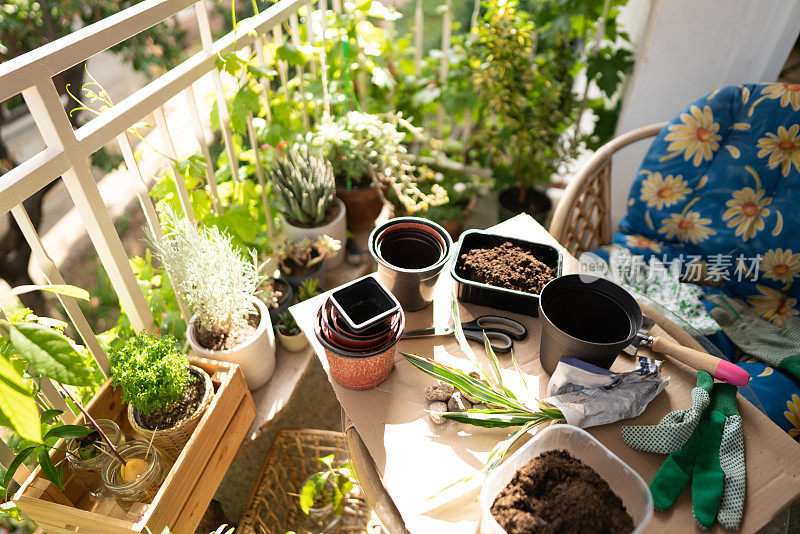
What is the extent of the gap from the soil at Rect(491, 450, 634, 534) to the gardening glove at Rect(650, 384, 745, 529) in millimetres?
127

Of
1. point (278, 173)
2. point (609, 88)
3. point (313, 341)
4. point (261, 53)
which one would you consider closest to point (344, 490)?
point (313, 341)

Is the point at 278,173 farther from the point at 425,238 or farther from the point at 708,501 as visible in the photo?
the point at 708,501

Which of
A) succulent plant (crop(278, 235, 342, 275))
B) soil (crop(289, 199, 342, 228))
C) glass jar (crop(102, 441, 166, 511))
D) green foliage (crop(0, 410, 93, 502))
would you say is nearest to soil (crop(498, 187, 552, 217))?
soil (crop(289, 199, 342, 228))

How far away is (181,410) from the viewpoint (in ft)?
3.66

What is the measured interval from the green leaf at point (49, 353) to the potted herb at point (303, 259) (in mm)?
839

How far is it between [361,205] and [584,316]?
3.69ft

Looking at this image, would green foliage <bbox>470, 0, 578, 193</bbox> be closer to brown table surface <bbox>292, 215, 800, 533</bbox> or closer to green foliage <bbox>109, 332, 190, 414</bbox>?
brown table surface <bbox>292, 215, 800, 533</bbox>

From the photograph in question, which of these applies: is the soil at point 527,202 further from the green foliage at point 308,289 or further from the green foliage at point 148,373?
the green foliage at point 148,373

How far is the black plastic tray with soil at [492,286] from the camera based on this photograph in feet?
3.41

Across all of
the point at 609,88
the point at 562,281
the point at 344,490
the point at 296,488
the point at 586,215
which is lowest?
the point at 296,488

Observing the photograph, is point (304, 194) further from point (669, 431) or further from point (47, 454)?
point (669, 431)

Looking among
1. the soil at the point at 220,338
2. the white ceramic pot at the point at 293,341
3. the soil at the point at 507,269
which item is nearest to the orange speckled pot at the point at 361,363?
the soil at the point at 507,269

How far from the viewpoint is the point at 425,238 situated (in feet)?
3.64

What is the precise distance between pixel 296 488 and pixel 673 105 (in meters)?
1.93
